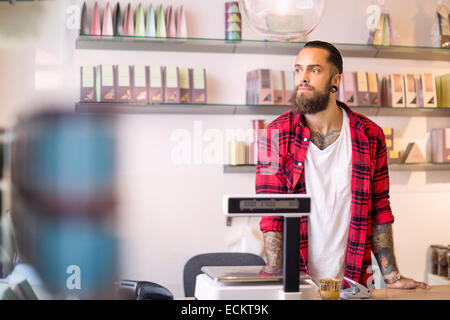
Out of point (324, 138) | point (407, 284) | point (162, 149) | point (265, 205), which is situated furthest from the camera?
point (162, 149)

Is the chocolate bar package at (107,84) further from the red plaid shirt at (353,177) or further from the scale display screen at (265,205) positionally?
the scale display screen at (265,205)

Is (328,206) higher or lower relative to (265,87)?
lower

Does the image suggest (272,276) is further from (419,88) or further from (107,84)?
(419,88)

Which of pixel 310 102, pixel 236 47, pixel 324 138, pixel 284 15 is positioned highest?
pixel 236 47

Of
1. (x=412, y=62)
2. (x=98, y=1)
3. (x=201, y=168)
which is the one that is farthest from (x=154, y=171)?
(x=412, y=62)

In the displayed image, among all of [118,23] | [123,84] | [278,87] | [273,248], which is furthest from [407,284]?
[118,23]

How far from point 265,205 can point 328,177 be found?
838 millimetres

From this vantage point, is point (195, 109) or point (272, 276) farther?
point (195, 109)

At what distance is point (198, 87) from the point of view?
2.83m

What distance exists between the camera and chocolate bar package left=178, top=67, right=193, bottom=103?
2.81 m

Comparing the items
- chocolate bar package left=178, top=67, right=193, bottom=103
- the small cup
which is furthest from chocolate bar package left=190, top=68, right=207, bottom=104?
the small cup

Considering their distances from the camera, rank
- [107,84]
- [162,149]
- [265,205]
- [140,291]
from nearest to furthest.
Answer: [265,205]
[140,291]
[107,84]
[162,149]

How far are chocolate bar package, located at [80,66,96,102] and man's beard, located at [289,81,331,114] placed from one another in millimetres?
1234

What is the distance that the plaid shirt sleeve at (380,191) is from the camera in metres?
1.89
